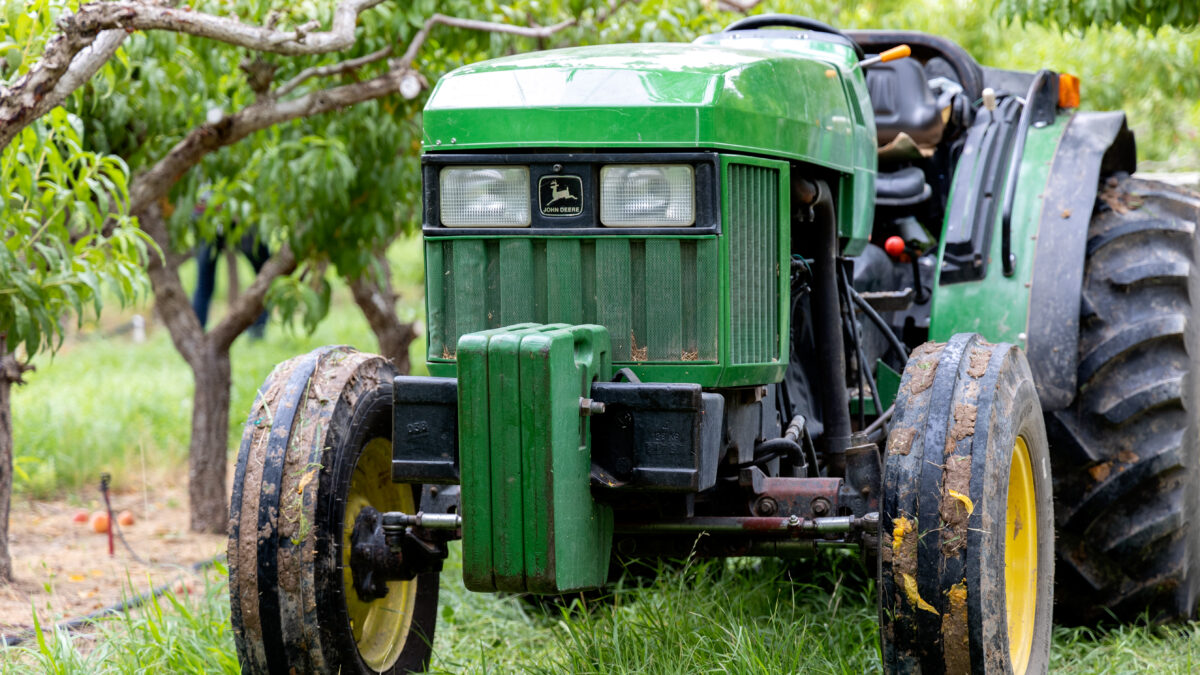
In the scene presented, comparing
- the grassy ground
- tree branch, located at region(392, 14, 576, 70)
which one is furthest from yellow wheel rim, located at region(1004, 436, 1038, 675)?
tree branch, located at region(392, 14, 576, 70)

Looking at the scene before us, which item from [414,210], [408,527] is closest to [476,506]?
[408,527]

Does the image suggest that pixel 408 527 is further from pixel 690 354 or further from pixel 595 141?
pixel 595 141

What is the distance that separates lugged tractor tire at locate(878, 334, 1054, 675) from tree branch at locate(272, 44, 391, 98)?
3233mm

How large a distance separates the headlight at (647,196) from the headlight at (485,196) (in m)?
0.20

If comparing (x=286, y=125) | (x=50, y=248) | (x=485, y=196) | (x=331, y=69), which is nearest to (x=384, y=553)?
(x=485, y=196)

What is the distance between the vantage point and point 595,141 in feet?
9.91

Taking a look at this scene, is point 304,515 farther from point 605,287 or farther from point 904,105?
point 904,105

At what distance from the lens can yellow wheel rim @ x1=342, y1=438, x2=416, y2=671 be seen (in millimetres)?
3381

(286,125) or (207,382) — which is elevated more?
(286,125)

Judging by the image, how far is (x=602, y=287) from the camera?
122 inches

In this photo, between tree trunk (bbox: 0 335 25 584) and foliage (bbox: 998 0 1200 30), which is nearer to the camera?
tree trunk (bbox: 0 335 25 584)

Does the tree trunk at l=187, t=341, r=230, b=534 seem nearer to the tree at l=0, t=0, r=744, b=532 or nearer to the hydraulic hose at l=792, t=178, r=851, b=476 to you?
the tree at l=0, t=0, r=744, b=532

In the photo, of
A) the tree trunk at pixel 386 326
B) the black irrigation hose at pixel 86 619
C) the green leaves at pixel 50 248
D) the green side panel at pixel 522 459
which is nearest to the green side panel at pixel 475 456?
the green side panel at pixel 522 459

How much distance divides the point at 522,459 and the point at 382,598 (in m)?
0.90
